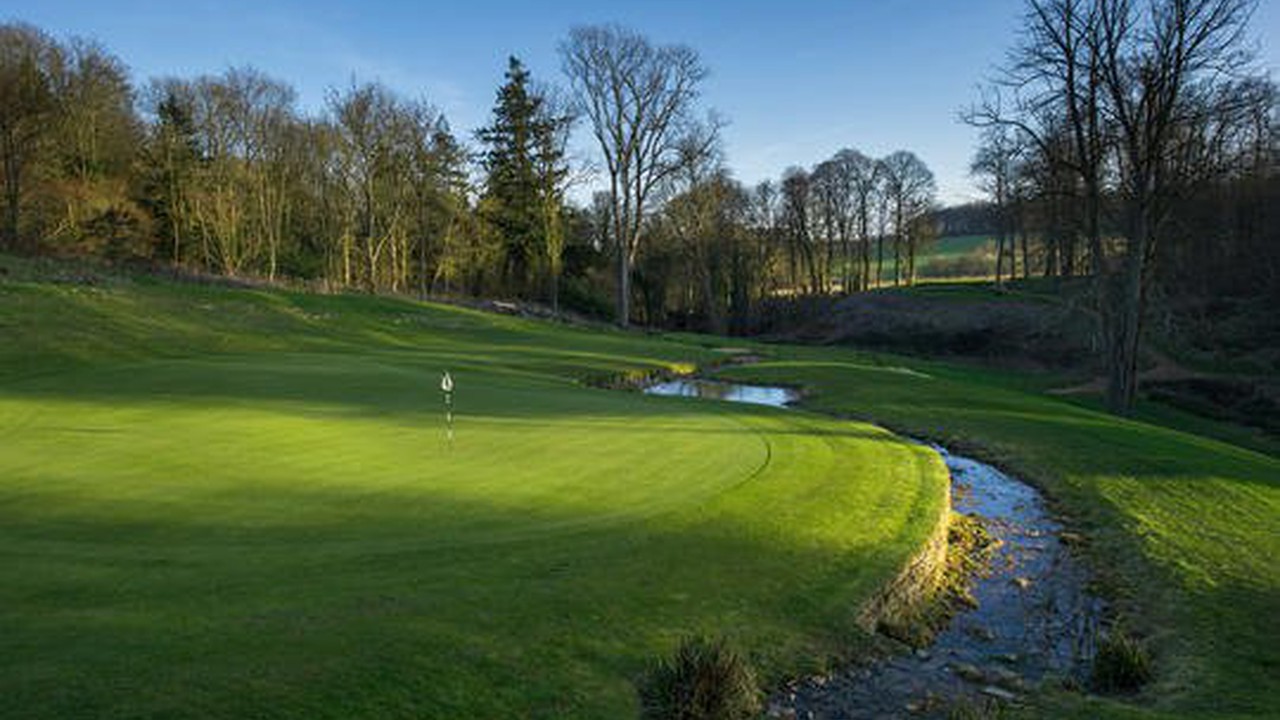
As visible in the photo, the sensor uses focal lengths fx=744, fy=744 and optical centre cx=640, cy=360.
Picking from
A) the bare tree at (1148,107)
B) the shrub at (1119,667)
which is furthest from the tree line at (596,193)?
the shrub at (1119,667)

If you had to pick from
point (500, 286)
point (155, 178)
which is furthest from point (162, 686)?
point (500, 286)

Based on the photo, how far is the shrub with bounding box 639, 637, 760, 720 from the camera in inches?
213

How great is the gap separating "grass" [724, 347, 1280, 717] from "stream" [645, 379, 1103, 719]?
20.4 inches

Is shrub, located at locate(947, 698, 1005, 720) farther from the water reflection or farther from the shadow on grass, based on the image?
the water reflection

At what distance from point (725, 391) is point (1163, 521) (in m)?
17.7

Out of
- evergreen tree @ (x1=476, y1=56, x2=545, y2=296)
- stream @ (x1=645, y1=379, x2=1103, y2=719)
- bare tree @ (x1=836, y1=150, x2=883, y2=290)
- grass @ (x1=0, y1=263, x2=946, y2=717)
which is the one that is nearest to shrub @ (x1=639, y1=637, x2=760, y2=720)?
grass @ (x1=0, y1=263, x2=946, y2=717)

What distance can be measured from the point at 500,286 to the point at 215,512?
208 feet

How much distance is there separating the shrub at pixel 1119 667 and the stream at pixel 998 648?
0.24 metres

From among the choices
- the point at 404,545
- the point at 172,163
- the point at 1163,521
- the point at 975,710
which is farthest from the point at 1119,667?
the point at 172,163

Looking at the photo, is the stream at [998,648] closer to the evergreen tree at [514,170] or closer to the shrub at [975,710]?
the shrub at [975,710]

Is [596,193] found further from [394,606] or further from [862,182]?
[394,606]

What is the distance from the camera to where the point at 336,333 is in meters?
32.4

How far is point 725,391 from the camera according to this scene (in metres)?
28.3

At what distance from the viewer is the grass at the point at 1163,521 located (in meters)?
6.65
